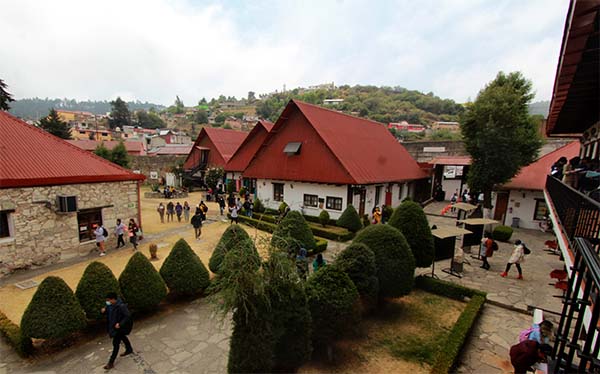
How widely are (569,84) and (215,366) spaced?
36.5ft

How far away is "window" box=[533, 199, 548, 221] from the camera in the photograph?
19.4 metres

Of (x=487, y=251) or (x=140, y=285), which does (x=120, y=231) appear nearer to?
(x=140, y=285)

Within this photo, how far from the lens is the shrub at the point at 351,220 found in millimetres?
17367

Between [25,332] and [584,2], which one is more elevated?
[584,2]

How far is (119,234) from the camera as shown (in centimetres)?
1455

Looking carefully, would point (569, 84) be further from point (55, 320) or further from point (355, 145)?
point (355, 145)

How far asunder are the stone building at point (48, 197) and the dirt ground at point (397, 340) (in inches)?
507

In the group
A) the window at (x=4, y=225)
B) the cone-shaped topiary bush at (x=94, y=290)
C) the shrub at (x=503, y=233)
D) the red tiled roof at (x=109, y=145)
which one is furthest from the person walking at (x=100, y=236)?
the red tiled roof at (x=109, y=145)

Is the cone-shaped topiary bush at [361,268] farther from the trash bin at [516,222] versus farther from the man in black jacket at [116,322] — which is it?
the trash bin at [516,222]

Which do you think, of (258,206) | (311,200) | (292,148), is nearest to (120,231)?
(258,206)

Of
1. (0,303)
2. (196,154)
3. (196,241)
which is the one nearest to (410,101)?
(196,154)

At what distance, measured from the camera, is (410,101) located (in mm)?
119562

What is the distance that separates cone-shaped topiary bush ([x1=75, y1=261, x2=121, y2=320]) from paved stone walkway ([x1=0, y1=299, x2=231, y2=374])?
88 centimetres

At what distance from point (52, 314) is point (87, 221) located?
27.2 feet
